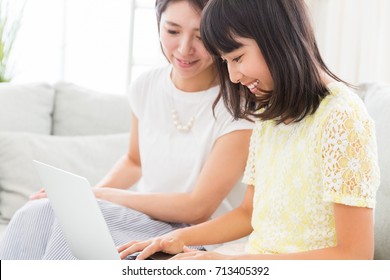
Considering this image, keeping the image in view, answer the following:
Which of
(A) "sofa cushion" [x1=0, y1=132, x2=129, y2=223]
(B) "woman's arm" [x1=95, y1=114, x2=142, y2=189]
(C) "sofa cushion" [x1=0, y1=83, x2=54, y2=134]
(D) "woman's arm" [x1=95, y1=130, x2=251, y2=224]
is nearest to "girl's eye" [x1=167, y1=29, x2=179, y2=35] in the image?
(D) "woman's arm" [x1=95, y1=130, x2=251, y2=224]

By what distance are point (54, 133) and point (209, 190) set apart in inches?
44.8

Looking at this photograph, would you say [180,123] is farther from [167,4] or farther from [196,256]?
[196,256]

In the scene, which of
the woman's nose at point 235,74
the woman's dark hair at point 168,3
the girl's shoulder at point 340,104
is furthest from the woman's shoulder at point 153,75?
the girl's shoulder at point 340,104

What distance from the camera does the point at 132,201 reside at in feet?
6.26

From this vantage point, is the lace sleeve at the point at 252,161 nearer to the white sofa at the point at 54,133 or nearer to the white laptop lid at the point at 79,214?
the white laptop lid at the point at 79,214

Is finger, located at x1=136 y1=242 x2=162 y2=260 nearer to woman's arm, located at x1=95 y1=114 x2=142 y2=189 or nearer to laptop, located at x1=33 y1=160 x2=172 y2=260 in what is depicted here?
laptop, located at x1=33 y1=160 x2=172 y2=260

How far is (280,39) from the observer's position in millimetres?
1347

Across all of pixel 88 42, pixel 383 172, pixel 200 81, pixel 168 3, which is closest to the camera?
pixel 383 172

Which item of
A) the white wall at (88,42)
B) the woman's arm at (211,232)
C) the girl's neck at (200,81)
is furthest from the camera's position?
the white wall at (88,42)

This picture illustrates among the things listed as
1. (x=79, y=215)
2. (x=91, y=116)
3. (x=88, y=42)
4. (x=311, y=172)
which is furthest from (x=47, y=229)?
(x=88, y=42)

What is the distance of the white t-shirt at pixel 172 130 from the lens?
6.26 ft
